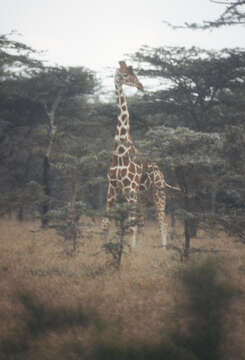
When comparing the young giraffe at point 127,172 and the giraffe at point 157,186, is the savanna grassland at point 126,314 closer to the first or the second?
the young giraffe at point 127,172

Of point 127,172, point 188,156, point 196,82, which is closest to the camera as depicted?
point 188,156

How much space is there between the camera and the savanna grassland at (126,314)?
2.19 m

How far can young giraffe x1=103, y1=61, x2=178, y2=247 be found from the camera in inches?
315

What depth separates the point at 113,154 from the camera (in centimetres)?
826

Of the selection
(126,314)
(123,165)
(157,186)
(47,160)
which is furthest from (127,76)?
(126,314)

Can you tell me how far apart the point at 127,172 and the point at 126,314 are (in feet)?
15.3

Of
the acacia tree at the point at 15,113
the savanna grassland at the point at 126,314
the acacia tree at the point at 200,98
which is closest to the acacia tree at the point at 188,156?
the acacia tree at the point at 200,98

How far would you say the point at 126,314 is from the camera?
3727mm

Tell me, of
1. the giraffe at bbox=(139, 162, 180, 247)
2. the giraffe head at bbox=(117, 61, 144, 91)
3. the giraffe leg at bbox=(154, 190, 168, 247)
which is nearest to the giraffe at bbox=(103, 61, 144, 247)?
the giraffe head at bbox=(117, 61, 144, 91)

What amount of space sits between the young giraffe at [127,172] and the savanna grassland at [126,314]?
2.60 m

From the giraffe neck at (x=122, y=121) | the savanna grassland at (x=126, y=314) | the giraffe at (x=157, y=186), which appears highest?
the giraffe neck at (x=122, y=121)

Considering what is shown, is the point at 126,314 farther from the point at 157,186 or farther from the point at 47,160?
the point at 47,160

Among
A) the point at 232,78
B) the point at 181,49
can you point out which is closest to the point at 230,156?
the point at 232,78

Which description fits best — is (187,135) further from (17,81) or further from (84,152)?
(17,81)
